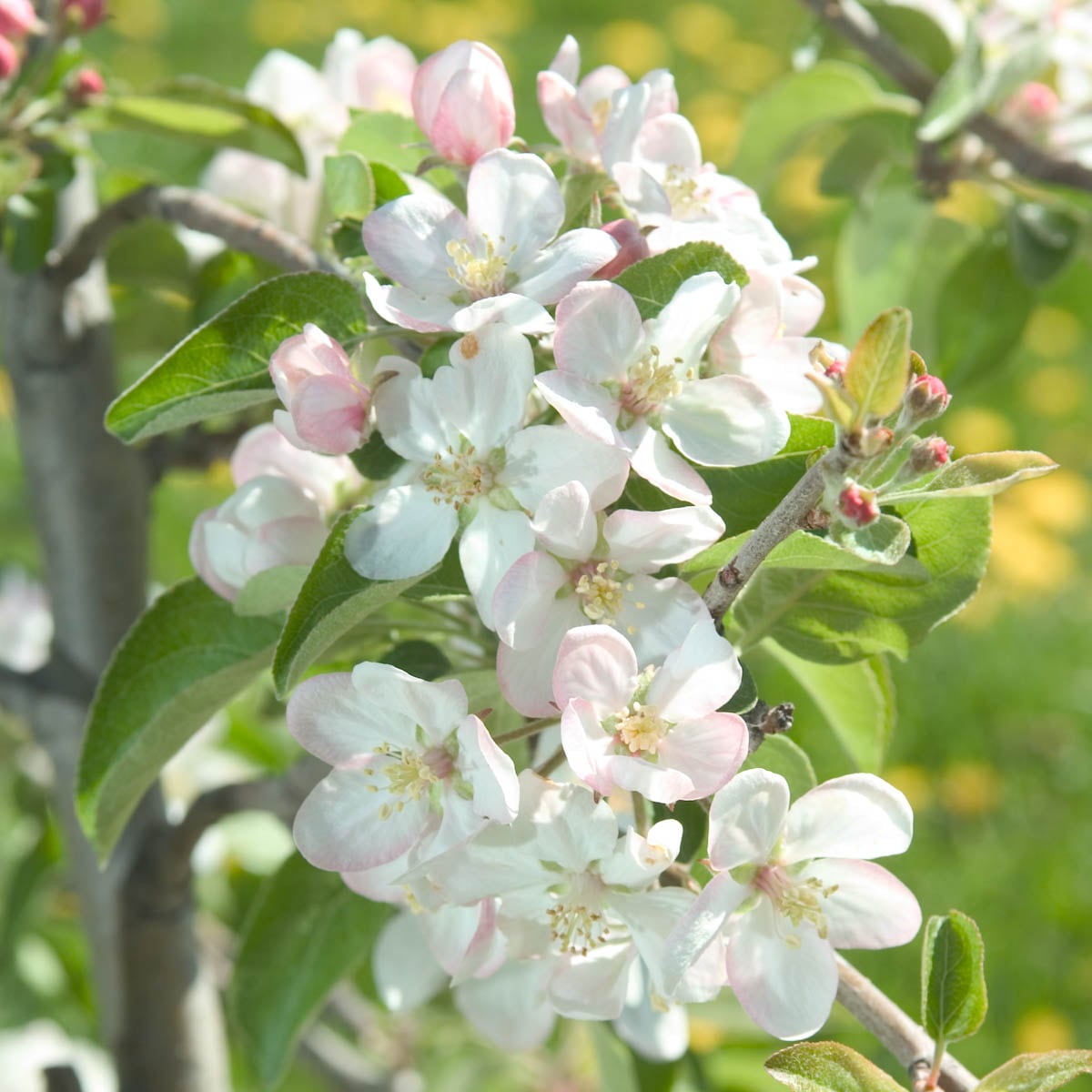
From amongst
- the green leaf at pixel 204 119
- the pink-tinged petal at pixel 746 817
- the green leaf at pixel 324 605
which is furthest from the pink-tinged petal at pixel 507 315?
the green leaf at pixel 204 119

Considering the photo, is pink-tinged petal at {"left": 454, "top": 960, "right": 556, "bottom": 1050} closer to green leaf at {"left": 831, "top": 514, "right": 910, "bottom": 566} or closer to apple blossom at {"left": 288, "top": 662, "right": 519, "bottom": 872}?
apple blossom at {"left": 288, "top": 662, "right": 519, "bottom": 872}

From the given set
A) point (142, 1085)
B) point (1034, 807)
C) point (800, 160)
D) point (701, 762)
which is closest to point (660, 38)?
point (800, 160)

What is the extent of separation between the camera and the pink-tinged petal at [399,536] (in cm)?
60

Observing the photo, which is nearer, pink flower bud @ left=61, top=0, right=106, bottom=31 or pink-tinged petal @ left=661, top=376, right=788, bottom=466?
pink-tinged petal @ left=661, top=376, right=788, bottom=466

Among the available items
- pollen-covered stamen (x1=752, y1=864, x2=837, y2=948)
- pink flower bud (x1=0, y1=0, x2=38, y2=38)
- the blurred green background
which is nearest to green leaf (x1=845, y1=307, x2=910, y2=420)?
pollen-covered stamen (x1=752, y1=864, x2=837, y2=948)

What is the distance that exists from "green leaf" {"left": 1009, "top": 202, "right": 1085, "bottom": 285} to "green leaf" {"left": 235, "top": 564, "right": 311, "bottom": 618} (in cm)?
79

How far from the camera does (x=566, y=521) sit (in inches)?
22.1

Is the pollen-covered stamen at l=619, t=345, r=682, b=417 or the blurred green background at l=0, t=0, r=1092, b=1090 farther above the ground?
the pollen-covered stamen at l=619, t=345, r=682, b=417

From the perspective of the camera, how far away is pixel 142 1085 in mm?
1135

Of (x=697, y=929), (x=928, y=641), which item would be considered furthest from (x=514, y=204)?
(x=928, y=641)

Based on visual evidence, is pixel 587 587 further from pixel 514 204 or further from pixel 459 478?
pixel 514 204

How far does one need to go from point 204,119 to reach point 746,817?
682mm

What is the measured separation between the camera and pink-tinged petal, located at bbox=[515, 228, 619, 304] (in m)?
0.61

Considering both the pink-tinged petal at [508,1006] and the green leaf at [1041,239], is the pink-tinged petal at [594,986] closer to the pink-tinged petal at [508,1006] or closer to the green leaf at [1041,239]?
the pink-tinged petal at [508,1006]
